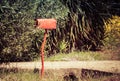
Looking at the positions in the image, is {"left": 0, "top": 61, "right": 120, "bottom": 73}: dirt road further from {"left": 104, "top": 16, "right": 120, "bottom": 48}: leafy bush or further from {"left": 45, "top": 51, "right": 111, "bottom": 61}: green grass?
{"left": 104, "top": 16, "right": 120, "bottom": 48}: leafy bush

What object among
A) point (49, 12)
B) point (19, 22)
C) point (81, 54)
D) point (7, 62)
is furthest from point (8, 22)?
point (81, 54)

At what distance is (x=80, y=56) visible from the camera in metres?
12.1

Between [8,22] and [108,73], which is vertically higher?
[8,22]

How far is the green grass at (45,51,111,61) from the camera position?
11.8m

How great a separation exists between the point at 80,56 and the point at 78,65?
64.3 inches

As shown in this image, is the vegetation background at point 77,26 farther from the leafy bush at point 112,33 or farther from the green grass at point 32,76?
the green grass at point 32,76

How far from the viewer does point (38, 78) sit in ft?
29.0

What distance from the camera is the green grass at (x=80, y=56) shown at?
465 inches

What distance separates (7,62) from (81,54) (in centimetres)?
300

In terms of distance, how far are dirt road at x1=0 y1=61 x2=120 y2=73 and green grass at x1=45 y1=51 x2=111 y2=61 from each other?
800 mm

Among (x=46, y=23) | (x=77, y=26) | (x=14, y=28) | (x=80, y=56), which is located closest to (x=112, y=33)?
(x=77, y=26)

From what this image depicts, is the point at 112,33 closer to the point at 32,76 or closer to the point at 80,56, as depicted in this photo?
the point at 80,56

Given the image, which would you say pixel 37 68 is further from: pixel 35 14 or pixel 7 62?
pixel 35 14

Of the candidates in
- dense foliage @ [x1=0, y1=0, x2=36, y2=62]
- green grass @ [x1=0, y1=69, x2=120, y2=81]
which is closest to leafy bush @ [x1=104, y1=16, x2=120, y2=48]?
green grass @ [x1=0, y1=69, x2=120, y2=81]
